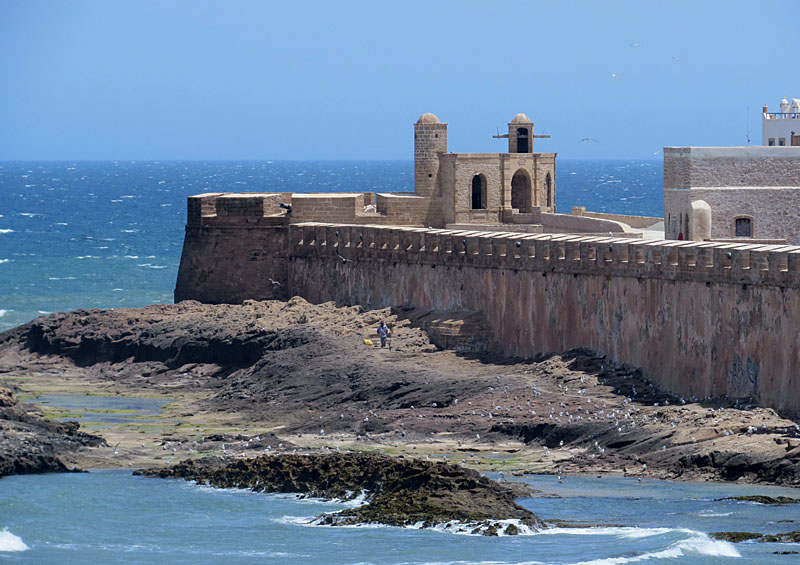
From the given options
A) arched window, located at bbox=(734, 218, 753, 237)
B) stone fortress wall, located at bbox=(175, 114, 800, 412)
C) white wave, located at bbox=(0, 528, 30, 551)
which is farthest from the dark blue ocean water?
white wave, located at bbox=(0, 528, 30, 551)

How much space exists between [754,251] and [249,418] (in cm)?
981

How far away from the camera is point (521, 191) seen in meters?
47.6

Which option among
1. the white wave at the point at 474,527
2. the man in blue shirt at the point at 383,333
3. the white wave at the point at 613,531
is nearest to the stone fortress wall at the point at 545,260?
the man in blue shirt at the point at 383,333

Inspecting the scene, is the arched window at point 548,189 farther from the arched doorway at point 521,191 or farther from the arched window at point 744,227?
the arched window at point 744,227

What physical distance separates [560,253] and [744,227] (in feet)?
21.0

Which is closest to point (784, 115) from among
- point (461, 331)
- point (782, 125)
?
point (782, 125)

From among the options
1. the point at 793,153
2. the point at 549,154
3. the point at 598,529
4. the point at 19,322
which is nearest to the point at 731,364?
the point at 598,529

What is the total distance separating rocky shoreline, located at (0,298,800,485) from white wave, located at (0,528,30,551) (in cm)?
387

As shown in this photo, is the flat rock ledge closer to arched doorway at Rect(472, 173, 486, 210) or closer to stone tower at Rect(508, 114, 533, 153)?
arched doorway at Rect(472, 173, 486, 210)

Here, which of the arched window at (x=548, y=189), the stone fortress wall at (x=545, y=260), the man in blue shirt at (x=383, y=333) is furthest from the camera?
the arched window at (x=548, y=189)

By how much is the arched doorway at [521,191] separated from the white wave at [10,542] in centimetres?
2422

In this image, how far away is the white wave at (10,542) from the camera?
2477 centimetres

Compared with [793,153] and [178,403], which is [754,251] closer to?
[793,153]

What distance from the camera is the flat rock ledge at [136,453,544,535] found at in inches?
978
